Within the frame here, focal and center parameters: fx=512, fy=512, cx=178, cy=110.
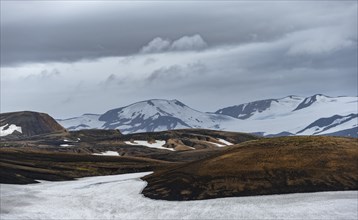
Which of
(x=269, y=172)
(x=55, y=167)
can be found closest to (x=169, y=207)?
(x=269, y=172)

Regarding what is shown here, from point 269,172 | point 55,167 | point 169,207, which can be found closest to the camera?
point 169,207

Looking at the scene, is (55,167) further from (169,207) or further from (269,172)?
(169,207)

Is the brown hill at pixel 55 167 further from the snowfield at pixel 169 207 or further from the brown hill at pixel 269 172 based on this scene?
the brown hill at pixel 269 172

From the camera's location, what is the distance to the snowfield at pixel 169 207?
190 feet

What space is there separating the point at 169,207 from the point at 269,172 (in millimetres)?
21792

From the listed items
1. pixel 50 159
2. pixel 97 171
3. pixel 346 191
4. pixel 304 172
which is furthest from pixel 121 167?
pixel 346 191

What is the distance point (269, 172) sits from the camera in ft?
261

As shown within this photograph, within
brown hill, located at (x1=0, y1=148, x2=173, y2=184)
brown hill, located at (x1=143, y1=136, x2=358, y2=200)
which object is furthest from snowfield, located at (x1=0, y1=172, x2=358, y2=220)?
brown hill, located at (x1=0, y1=148, x2=173, y2=184)

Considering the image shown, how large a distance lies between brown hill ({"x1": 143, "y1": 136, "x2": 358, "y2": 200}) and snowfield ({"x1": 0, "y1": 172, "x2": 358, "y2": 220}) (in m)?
3.88

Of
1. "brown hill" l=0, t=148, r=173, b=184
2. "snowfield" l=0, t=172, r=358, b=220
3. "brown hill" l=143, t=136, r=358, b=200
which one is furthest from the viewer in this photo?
"brown hill" l=0, t=148, r=173, b=184

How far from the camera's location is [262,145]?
320 feet

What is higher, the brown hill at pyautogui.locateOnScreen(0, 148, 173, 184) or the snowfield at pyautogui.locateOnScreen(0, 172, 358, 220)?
the brown hill at pyautogui.locateOnScreen(0, 148, 173, 184)

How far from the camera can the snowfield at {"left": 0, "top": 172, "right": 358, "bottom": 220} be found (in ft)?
190

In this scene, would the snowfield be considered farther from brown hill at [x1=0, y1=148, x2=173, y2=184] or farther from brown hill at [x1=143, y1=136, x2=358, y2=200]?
brown hill at [x1=0, y1=148, x2=173, y2=184]
